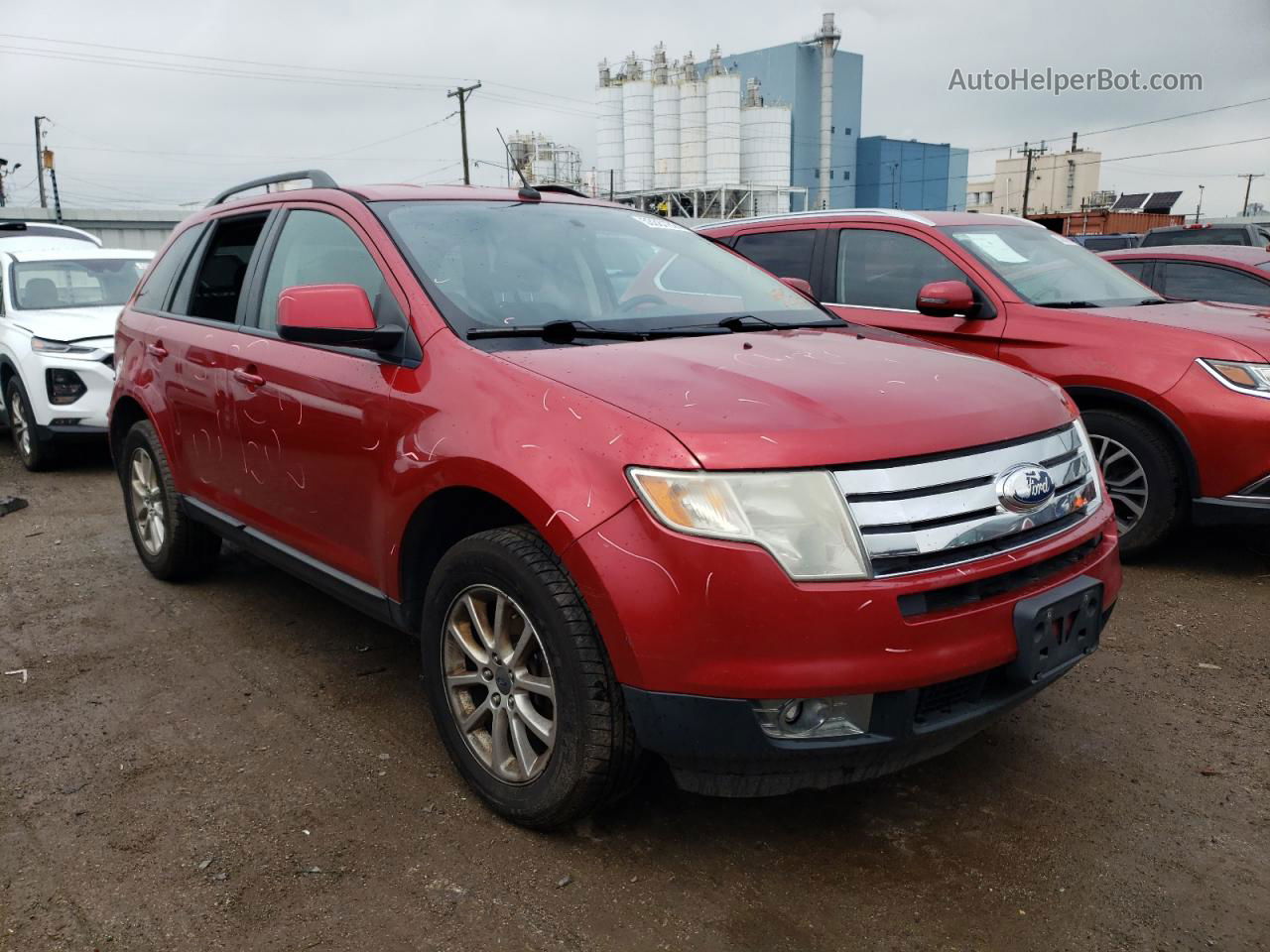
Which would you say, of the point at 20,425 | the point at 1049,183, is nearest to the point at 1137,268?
the point at 20,425

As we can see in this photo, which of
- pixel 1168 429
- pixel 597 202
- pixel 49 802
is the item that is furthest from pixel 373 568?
pixel 1168 429

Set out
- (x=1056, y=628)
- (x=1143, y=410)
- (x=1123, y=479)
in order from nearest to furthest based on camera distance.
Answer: (x=1056, y=628)
(x=1143, y=410)
(x=1123, y=479)

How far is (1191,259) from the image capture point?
8.18 metres

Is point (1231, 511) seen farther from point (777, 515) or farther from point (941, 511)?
point (777, 515)

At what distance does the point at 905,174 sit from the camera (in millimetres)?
78250

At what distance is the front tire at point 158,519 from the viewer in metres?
4.68

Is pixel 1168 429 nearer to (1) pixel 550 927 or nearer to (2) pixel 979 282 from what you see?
(2) pixel 979 282

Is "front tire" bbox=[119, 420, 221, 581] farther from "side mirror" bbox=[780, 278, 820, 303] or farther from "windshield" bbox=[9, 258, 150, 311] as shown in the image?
"windshield" bbox=[9, 258, 150, 311]

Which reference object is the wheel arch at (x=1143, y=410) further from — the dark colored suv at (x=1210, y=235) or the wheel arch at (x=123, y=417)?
the dark colored suv at (x=1210, y=235)

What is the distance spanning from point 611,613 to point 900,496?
0.69 metres

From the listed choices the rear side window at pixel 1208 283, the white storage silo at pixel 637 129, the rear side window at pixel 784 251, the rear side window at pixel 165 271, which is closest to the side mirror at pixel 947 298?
the rear side window at pixel 784 251

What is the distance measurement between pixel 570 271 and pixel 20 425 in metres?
6.66

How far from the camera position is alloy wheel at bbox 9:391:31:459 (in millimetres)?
7996

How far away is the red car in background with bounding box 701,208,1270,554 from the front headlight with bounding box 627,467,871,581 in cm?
316
